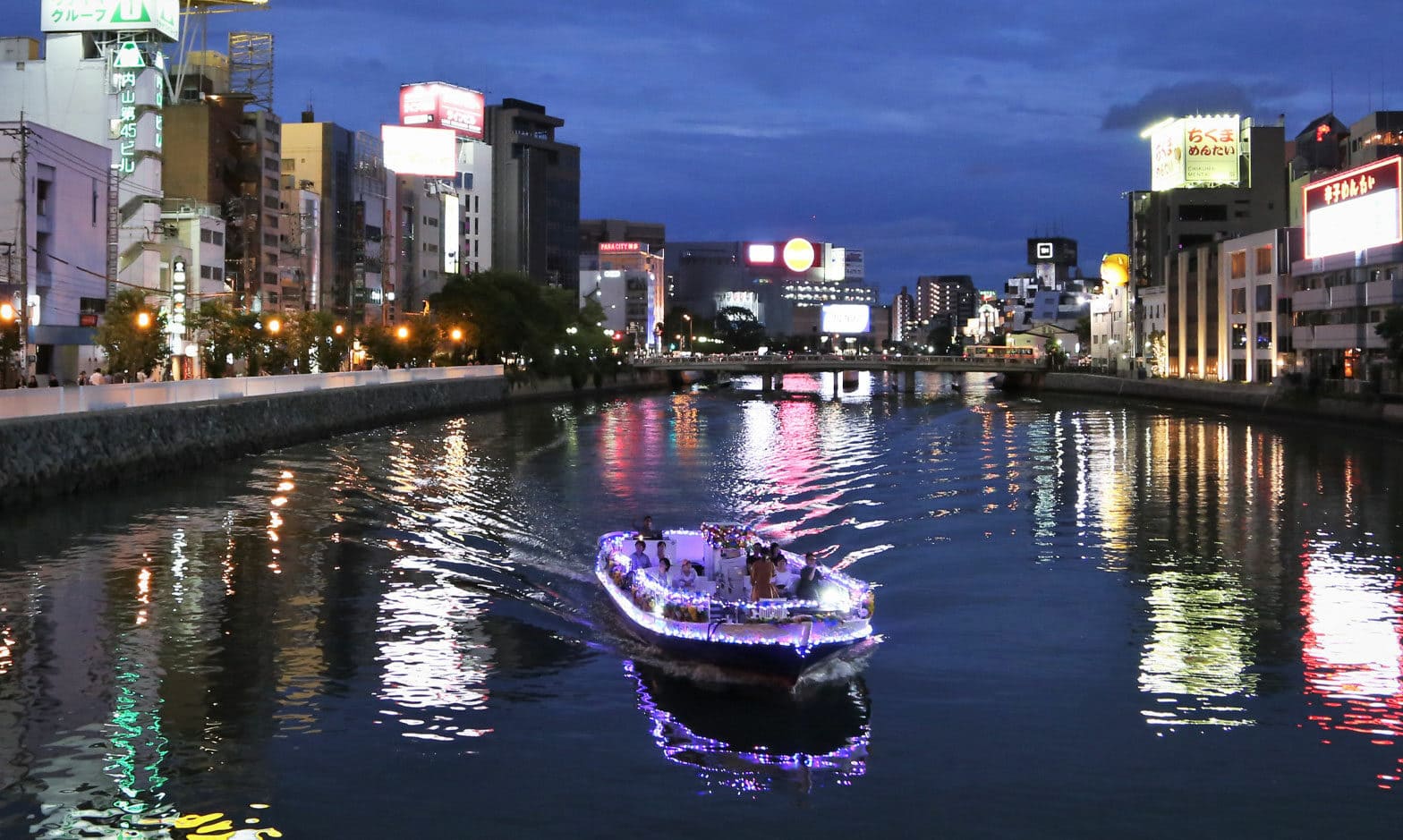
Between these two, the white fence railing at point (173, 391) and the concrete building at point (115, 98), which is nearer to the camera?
the white fence railing at point (173, 391)

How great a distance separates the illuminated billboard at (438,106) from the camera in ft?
526

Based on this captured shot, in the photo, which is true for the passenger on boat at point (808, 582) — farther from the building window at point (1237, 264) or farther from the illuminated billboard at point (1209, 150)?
the illuminated billboard at point (1209, 150)

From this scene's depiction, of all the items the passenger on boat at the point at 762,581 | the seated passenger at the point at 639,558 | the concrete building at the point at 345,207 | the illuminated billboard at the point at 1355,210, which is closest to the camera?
the passenger on boat at the point at 762,581

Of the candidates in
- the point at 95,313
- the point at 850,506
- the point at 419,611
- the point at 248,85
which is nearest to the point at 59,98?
the point at 95,313

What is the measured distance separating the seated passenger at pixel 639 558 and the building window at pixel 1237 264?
92216 mm

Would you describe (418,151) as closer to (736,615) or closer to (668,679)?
(668,679)

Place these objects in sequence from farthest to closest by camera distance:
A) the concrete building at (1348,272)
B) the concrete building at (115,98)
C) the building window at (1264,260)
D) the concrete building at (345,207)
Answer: the concrete building at (345,207) → the building window at (1264,260) → the concrete building at (115,98) → the concrete building at (1348,272)

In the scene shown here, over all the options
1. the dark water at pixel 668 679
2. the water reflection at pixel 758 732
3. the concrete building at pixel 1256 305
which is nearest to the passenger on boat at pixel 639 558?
the dark water at pixel 668 679

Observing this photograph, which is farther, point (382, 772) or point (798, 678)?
point (798, 678)

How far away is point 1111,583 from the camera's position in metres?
30.2

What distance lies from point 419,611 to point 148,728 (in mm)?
8294

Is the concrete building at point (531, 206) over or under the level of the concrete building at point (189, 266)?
over

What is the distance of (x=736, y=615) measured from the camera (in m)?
21.3

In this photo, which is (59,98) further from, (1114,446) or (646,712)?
(646,712)
